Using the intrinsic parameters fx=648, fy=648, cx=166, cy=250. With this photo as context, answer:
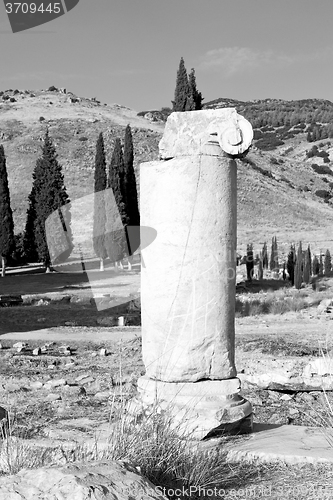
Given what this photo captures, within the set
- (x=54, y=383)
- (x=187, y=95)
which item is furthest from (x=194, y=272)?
(x=187, y=95)

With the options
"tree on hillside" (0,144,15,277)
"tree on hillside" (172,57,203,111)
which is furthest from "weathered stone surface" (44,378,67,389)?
"tree on hillside" (0,144,15,277)

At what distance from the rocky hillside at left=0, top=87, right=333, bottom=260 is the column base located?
107 feet

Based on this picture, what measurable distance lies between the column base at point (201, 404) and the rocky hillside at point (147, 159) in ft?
107

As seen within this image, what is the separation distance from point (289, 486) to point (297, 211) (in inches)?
2098

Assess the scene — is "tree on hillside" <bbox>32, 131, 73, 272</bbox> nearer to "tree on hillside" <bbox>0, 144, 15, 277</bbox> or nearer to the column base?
"tree on hillside" <bbox>0, 144, 15, 277</bbox>

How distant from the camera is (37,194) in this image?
1379 inches

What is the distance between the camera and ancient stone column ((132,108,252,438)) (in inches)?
227

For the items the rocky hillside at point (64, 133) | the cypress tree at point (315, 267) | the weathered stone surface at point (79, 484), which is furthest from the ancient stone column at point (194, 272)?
the rocky hillside at point (64, 133)

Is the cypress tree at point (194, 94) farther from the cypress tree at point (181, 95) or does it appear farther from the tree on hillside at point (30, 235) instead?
the tree on hillside at point (30, 235)

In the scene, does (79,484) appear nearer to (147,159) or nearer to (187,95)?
(187,95)

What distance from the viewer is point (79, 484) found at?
3.26 m

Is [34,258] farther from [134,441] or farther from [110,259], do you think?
[134,441]

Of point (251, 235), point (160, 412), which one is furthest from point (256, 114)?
point (160, 412)

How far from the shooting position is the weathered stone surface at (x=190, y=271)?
5.76m
